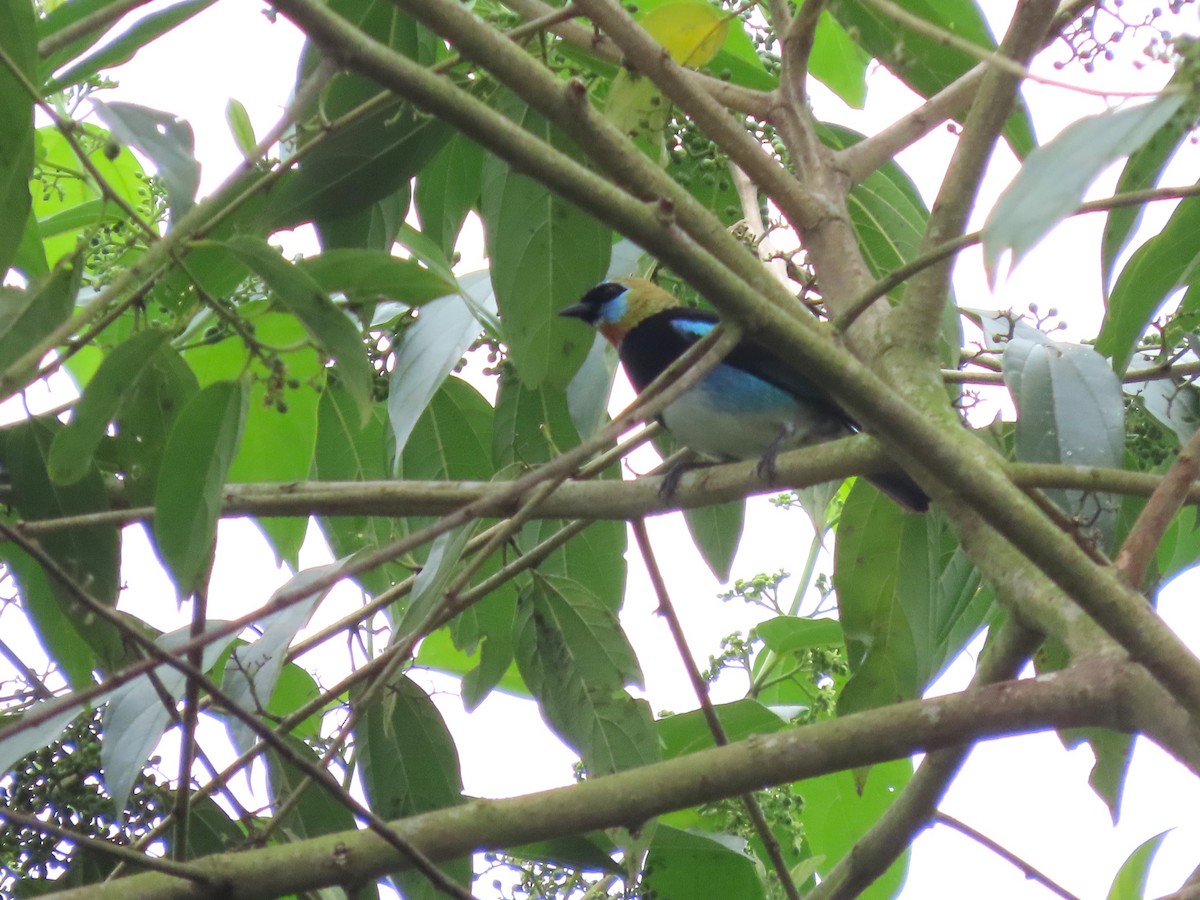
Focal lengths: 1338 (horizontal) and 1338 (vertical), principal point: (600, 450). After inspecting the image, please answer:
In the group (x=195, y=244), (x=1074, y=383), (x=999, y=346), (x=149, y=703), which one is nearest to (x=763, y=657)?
(x=999, y=346)

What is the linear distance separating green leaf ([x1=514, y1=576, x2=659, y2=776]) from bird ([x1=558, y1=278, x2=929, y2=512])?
2.00 feet

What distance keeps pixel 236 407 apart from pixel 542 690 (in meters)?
0.97

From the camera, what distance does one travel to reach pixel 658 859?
2568mm

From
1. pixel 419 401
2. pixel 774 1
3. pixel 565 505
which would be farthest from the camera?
pixel 774 1

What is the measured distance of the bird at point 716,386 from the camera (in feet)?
10.7

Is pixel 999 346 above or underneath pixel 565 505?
above

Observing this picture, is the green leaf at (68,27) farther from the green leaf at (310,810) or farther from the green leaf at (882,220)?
the green leaf at (882,220)

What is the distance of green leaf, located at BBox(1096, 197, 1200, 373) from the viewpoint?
2.11m

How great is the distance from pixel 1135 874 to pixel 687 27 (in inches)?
71.1

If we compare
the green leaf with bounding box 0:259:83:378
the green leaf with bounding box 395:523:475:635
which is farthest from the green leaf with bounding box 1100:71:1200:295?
the green leaf with bounding box 0:259:83:378

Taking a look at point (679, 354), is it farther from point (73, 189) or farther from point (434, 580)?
point (434, 580)

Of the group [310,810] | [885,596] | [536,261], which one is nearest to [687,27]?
[536,261]

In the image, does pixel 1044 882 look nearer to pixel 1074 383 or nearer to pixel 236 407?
pixel 1074 383

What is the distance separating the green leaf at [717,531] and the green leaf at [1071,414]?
81 cm
